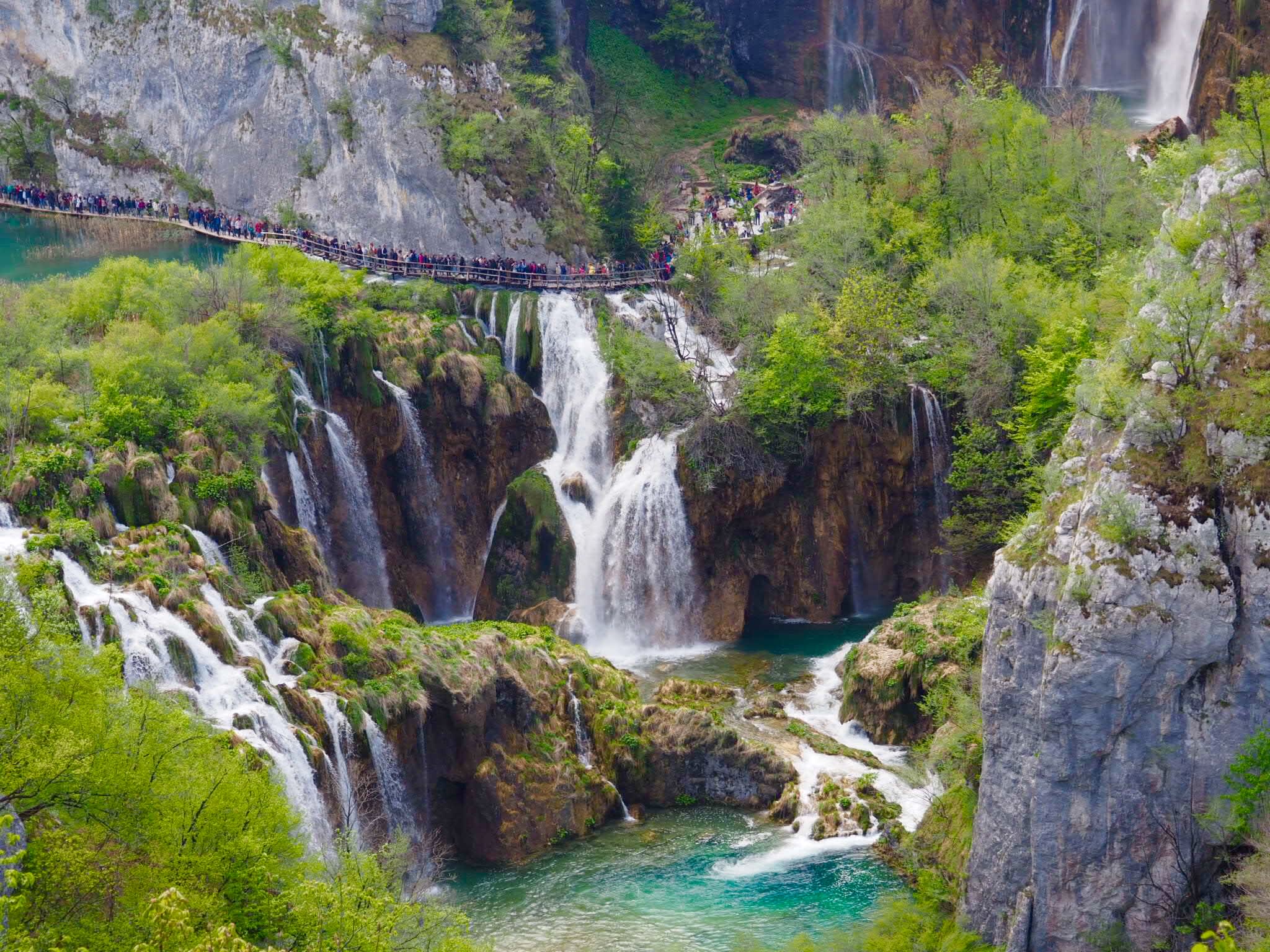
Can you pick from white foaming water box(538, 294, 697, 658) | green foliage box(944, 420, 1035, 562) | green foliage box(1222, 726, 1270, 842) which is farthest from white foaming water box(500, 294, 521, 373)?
green foliage box(1222, 726, 1270, 842)

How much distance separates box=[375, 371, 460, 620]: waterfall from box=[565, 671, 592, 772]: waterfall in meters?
13.8

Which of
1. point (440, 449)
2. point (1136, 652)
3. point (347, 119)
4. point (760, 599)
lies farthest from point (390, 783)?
point (347, 119)

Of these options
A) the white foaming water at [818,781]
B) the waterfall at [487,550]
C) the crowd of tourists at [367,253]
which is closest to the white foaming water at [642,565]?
the waterfall at [487,550]

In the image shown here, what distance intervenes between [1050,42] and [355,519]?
5296 centimetres

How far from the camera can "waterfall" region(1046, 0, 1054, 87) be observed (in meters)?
83.6

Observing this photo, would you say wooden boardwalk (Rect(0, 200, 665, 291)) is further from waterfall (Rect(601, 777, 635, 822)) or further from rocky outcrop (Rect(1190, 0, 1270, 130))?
waterfall (Rect(601, 777, 635, 822))

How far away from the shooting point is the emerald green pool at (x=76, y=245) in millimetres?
58844

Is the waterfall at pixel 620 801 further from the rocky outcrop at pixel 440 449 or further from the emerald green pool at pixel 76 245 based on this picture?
the emerald green pool at pixel 76 245

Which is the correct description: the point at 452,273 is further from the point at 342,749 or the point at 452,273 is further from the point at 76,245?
the point at 342,749

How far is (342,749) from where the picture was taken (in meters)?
34.3

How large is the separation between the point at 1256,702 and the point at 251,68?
53243 mm

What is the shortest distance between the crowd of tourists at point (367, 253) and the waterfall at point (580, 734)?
75.7 feet

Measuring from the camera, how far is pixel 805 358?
52.8 m

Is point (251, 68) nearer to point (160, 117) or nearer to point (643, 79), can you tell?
point (160, 117)
